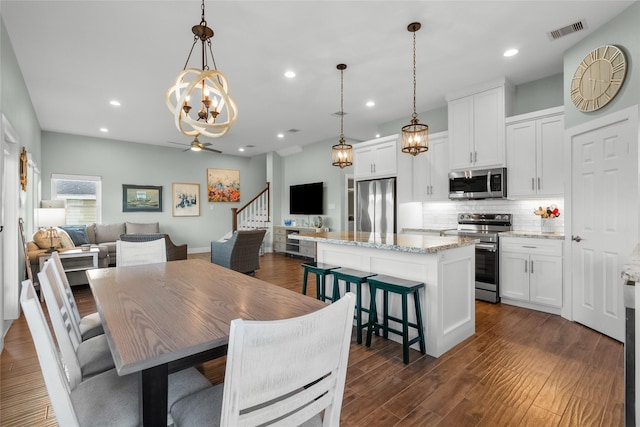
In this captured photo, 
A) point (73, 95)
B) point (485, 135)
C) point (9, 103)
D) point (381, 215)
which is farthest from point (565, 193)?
point (73, 95)

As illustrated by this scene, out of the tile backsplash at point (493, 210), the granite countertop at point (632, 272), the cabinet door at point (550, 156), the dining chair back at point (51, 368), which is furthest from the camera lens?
the tile backsplash at point (493, 210)

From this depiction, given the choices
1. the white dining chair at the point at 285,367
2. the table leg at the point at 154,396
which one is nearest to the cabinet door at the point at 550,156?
the white dining chair at the point at 285,367

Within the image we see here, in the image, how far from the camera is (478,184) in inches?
168

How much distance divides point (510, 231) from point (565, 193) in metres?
0.83

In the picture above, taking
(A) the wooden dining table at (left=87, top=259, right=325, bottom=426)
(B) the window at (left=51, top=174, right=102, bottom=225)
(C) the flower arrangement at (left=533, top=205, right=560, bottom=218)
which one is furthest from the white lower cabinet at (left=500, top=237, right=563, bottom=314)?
(B) the window at (left=51, top=174, right=102, bottom=225)

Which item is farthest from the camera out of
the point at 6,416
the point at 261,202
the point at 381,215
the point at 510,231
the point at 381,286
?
the point at 261,202

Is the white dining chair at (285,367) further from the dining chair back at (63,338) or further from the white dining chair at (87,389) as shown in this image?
the dining chair back at (63,338)

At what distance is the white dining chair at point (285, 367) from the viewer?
0.77 metres

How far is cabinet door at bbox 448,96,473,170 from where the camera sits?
4.35 metres

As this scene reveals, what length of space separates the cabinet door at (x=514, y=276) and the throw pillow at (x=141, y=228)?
712 cm

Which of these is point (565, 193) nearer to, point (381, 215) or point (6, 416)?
point (381, 215)

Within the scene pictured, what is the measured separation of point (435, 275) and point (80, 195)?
774 centimetres

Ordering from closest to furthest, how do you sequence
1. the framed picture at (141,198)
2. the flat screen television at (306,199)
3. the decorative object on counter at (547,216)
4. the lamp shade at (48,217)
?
the decorative object on counter at (547,216) → the lamp shade at (48,217) → the framed picture at (141,198) → the flat screen television at (306,199)

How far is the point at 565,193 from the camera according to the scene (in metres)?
3.43
